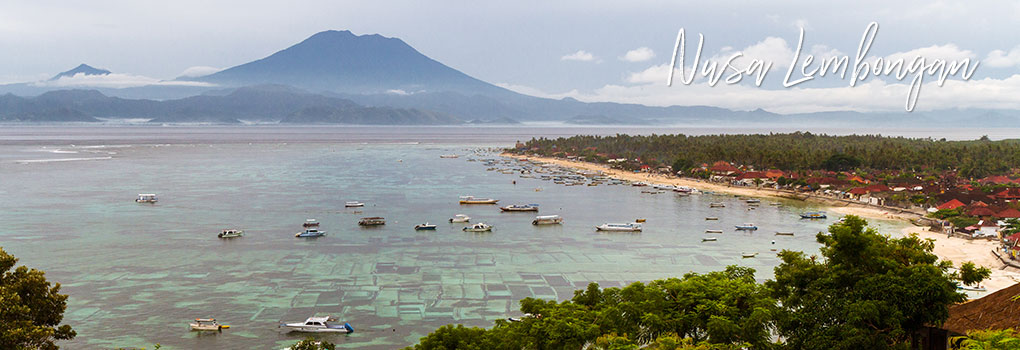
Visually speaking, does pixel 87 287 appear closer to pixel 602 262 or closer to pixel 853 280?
pixel 602 262

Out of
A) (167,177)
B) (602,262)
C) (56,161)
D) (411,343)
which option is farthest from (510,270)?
(56,161)

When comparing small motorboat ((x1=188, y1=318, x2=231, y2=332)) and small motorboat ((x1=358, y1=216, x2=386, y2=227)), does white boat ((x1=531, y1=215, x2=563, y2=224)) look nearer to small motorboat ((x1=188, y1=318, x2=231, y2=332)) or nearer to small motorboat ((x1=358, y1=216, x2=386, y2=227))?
small motorboat ((x1=358, y1=216, x2=386, y2=227))

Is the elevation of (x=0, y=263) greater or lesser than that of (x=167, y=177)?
greater

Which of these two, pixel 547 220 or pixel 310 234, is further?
pixel 547 220

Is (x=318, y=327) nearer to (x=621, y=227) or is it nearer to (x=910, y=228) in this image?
(x=621, y=227)

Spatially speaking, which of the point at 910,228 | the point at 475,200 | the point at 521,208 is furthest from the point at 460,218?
the point at 910,228

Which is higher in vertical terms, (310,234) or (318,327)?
(318,327)

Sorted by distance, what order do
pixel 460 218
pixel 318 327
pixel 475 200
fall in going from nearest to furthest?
pixel 318 327
pixel 460 218
pixel 475 200

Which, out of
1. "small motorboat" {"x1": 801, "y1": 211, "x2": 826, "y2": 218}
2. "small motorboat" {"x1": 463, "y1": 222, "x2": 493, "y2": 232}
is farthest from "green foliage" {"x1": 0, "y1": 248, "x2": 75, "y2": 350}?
"small motorboat" {"x1": 801, "y1": 211, "x2": 826, "y2": 218}
